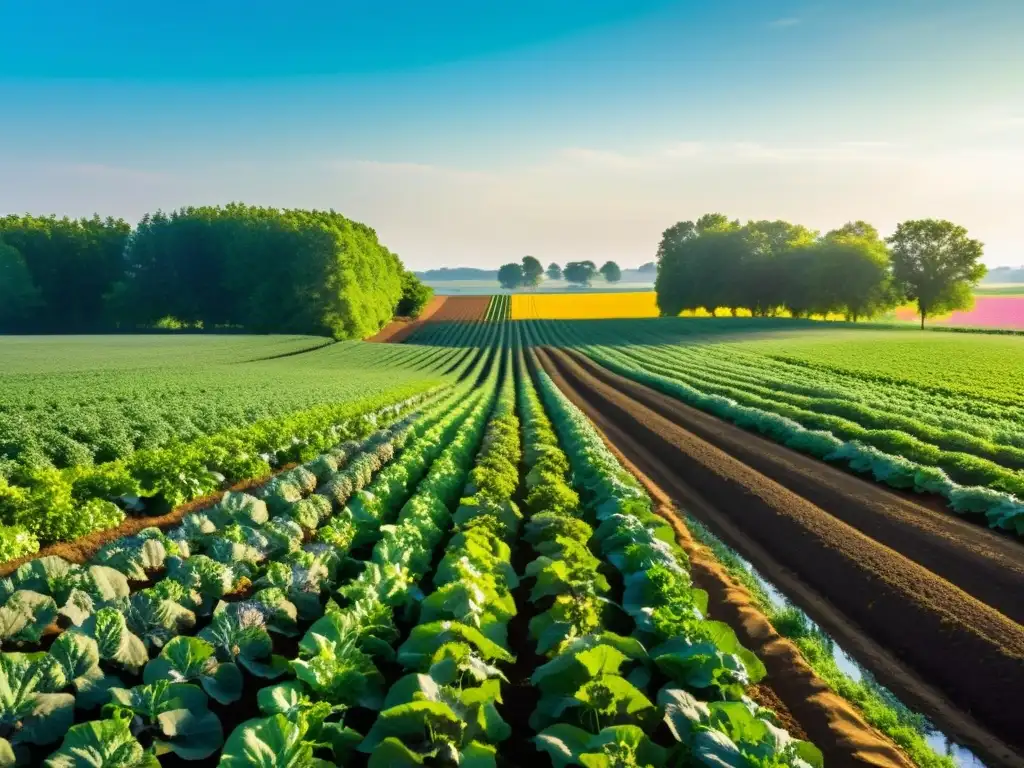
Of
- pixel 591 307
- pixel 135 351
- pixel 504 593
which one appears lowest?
pixel 504 593

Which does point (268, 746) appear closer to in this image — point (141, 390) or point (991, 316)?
point (141, 390)

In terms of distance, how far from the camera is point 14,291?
243 feet

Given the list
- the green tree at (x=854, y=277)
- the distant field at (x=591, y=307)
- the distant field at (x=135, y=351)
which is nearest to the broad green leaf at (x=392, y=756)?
the distant field at (x=135, y=351)

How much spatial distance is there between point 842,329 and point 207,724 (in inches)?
3068

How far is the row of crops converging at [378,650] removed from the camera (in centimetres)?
552

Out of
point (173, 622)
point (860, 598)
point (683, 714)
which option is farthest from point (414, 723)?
point (860, 598)

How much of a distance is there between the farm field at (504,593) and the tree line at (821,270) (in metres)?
66.1

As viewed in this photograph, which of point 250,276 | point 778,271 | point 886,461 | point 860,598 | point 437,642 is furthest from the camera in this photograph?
point 778,271

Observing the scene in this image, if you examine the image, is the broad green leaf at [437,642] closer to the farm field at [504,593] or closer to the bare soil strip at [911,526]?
the farm field at [504,593]

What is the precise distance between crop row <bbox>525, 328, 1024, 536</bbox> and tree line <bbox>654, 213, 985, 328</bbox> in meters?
60.7

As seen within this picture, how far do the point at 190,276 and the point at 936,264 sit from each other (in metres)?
91.8

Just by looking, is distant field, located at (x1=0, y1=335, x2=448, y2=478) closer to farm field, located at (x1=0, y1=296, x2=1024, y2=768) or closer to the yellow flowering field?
farm field, located at (x1=0, y1=296, x2=1024, y2=768)

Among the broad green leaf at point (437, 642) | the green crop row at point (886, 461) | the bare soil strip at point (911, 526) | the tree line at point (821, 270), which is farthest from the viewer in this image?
the tree line at point (821, 270)

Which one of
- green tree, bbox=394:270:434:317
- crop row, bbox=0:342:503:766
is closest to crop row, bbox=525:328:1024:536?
crop row, bbox=0:342:503:766
